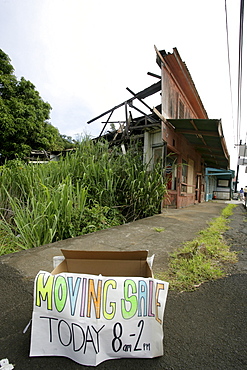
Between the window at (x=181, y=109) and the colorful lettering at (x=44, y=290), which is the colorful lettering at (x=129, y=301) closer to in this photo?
the colorful lettering at (x=44, y=290)

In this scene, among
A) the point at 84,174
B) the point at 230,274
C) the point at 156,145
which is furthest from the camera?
the point at 156,145

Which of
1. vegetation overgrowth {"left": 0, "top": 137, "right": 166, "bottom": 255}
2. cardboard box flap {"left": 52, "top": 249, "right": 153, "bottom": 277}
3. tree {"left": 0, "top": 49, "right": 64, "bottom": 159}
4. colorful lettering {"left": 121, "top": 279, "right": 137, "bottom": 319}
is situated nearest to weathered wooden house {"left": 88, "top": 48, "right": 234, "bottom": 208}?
vegetation overgrowth {"left": 0, "top": 137, "right": 166, "bottom": 255}

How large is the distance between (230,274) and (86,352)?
146 cm

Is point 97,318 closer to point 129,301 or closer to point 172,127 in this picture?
point 129,301

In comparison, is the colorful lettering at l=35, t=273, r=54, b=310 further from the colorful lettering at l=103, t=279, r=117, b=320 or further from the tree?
the tree

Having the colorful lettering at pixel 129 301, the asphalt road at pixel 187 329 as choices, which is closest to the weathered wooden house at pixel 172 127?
the asphalt road at pixel 187 329

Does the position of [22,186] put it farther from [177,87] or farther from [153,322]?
[177,87]

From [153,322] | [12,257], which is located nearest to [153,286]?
[153,322]

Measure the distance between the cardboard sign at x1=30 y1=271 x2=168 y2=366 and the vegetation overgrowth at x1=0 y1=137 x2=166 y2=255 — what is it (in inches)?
67.3

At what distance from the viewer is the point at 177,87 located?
690 cm

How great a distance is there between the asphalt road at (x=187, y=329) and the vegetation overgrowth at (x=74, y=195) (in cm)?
93

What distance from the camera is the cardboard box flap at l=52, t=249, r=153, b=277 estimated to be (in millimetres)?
1083

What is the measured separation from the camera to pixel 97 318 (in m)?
0.83

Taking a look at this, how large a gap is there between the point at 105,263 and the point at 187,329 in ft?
1.85
